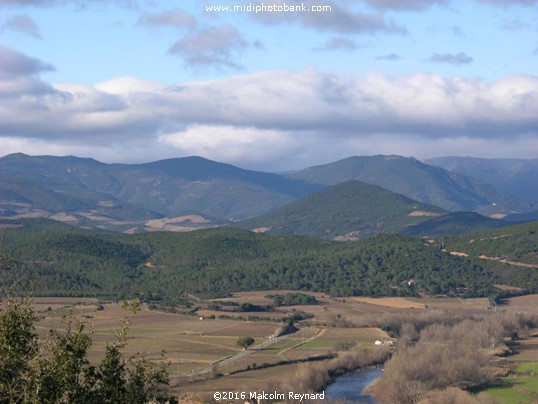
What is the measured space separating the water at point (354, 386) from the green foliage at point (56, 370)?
52.0 metres

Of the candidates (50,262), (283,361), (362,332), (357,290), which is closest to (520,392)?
(283,361)

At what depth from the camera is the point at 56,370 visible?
81.3ft

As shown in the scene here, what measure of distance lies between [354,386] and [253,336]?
1322 inches

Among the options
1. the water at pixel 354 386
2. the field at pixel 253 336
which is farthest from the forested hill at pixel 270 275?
the water at pixel 354 386

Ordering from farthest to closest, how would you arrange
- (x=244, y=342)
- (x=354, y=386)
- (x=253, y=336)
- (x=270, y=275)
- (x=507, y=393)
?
1. (x=270, y=275)
2. (x=253, y=336)
3. (x=244, y=342)
4. (x=354, y=386)
5. (x=507, y=393)

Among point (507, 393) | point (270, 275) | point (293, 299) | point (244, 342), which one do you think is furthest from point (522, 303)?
point (507, 393)

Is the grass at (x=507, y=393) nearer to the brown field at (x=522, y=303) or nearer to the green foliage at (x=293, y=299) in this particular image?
the brown field at (x=522, y=303)

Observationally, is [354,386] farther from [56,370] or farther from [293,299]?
[293,299]

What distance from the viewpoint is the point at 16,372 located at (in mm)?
24938

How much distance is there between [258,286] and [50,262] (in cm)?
4384

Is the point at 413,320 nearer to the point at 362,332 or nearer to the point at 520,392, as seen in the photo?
the point at 362,332

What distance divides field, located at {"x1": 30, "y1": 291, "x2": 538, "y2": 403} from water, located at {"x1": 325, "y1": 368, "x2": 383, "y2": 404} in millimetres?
4865

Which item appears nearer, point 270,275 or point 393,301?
point 393,301

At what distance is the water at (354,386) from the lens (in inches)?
3115
